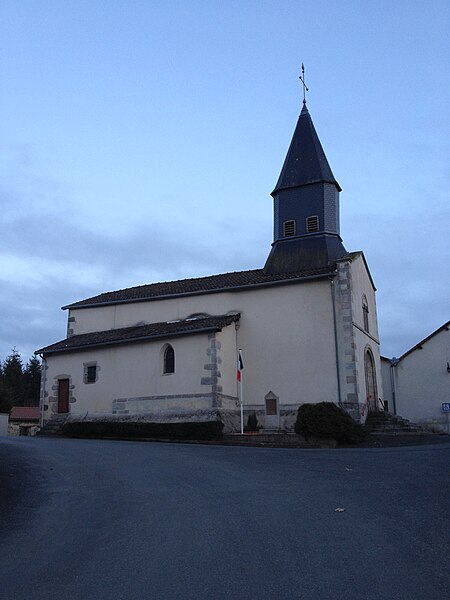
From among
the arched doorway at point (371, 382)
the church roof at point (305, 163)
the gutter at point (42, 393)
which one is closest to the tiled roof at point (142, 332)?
the gutter at point (42, 393)

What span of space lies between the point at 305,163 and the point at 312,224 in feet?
11.3

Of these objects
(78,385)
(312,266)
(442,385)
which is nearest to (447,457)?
(312,266)

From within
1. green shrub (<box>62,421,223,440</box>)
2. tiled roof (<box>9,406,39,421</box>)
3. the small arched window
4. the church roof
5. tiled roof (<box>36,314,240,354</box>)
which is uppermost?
→ the church roof

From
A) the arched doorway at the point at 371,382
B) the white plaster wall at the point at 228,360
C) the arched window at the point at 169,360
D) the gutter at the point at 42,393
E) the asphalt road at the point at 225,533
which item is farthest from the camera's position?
the gutter at the point at 42,393

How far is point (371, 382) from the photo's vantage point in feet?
92.2

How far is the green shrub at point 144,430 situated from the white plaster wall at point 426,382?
16068 millimetres

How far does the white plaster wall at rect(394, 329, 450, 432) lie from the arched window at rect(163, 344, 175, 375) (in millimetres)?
15533

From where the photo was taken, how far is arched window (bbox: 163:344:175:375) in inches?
1031

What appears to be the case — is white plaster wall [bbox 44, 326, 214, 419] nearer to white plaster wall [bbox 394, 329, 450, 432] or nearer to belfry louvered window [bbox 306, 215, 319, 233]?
belfry louvered window [bbox 306, 215, 319, 233]

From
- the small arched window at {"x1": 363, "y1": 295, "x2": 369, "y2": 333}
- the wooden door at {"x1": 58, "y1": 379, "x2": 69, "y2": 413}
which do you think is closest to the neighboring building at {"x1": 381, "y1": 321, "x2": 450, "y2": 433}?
the small arched window at {"x1": 363, "y1": 295, "x2": 369, "y2": 333}

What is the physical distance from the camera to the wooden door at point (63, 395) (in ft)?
95.2

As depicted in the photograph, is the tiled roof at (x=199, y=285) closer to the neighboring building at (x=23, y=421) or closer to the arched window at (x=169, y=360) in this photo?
the arched window at (x=169, y=360)

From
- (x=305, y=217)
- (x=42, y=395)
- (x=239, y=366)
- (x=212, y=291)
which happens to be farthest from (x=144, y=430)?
(x=305, y=217)

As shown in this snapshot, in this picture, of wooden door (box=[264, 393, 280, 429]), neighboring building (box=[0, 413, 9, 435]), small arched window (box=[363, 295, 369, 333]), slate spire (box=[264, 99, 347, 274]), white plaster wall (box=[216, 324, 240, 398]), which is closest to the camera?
white plaster wall (box=[216, 324, 240, 398])
